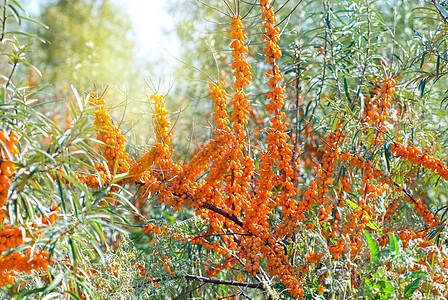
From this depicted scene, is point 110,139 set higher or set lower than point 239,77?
lower

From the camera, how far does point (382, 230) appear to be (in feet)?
6.13

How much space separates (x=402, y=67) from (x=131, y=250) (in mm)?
1382

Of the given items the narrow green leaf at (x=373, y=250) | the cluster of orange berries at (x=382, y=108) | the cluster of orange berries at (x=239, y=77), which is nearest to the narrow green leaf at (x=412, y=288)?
the narrow green leaf at (x=373, y=250)

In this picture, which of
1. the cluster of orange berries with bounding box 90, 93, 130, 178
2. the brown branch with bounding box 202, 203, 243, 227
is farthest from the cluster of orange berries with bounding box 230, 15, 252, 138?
the cluster of orange berries with bounding box 90, 93, 130, 178

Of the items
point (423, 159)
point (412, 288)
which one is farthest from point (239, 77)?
point (412, 288)

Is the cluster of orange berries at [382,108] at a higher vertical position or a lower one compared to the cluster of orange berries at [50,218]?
higher

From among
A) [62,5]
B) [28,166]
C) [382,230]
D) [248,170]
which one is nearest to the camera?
[28,166]

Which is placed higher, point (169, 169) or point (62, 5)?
point (62, 5)

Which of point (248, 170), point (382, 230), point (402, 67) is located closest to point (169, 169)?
point (248, 170)

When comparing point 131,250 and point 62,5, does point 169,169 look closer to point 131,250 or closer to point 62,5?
point 131,250

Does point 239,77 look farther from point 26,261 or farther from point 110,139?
point 26,261

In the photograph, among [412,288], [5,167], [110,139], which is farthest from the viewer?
[110,139]

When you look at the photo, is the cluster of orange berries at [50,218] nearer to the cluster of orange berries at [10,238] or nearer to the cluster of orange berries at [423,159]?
the cluster of orange berries at [10,238]

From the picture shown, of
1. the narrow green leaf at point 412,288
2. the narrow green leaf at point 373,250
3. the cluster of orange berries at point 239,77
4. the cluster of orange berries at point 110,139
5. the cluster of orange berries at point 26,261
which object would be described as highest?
the cluster of orange berries at point 239,77
